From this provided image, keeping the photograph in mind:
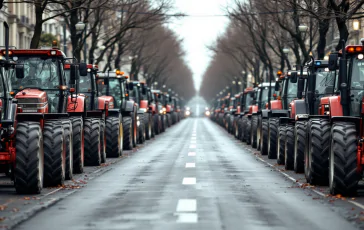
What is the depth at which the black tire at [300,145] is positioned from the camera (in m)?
20.4

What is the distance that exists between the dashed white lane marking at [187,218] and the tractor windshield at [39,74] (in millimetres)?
8275

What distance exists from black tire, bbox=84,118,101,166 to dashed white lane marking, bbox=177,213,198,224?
39.4ft

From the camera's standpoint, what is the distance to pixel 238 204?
1352cm

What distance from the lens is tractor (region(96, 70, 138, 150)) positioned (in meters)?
33.2

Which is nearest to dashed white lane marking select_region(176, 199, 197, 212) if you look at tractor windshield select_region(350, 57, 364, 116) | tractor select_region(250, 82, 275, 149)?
tractor windshield select_region(350, 57, 364, 116)

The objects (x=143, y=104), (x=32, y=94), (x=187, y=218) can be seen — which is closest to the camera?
(x=187, y=218)

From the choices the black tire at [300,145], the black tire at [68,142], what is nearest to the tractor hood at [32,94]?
the black tire at [68,142]

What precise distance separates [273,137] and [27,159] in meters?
13.9

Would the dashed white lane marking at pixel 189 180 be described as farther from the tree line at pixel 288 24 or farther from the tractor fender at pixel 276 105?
the tractor fender at pixel 276 105

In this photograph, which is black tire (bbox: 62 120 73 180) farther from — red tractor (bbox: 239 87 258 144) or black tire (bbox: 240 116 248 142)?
black tire (bbox: 240 116 248 142)

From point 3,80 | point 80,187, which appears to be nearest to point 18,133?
point 3,80

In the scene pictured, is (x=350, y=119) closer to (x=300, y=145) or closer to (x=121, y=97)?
(x=300, y=145)

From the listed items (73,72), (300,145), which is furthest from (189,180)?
(73,72)

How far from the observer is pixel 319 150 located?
16.6 meters
